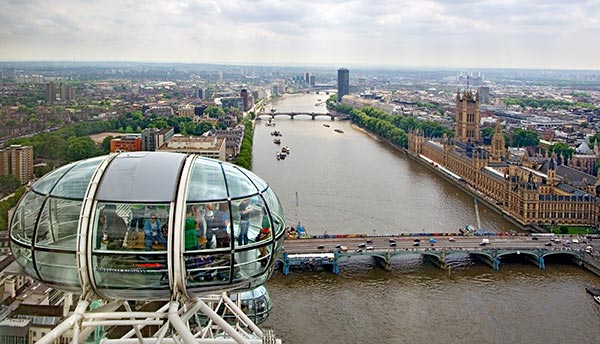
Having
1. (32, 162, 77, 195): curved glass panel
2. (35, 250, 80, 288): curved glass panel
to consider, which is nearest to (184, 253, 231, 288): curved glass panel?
(35, 250, 80, 288): curved glass panel

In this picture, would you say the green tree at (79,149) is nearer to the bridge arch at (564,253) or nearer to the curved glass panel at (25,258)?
the bridge arch at (564,253)

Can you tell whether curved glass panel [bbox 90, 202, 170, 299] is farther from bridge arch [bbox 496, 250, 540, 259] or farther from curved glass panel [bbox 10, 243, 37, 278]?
bridge arch [bbox 496, 250, 540, 259]

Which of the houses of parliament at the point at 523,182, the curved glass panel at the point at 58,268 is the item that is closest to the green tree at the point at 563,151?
the houses of parliament at the point at 523,182

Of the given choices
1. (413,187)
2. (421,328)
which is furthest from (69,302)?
(413,187)

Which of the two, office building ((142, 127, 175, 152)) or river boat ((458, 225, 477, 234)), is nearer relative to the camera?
river boat ((458, 225, 477, 234))

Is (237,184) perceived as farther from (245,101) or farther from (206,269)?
(245,101)

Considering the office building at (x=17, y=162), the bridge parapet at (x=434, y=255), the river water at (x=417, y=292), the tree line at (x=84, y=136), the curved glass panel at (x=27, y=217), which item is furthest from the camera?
the tree line at (x=84, y=136)

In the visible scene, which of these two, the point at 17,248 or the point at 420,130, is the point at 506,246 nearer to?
the point at 17,248
